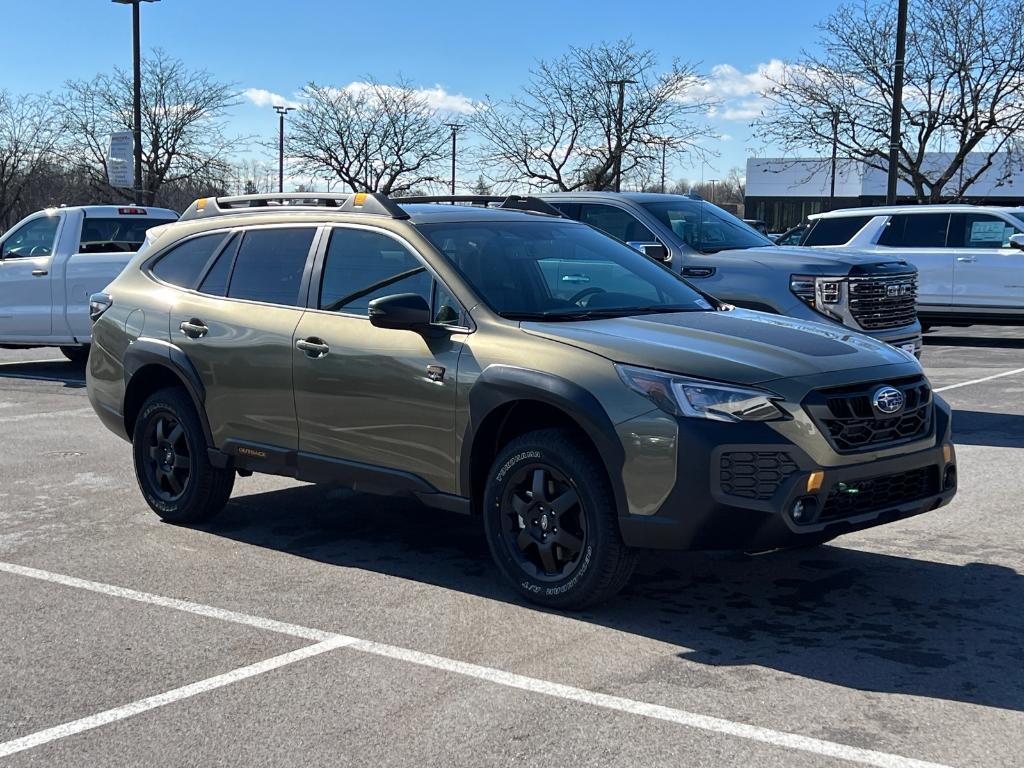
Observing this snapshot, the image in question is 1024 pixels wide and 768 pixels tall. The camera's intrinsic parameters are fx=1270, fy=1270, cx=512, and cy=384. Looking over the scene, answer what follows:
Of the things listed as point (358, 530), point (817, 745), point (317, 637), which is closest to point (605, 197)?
point (358, 530)

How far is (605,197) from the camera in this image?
39.7ft

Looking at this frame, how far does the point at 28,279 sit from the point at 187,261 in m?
8.72

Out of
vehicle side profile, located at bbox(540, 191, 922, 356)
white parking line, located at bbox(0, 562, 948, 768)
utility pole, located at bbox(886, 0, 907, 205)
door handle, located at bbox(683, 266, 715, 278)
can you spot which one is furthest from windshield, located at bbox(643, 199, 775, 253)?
utility pole, located at bbox(886, 0, 907, 205)

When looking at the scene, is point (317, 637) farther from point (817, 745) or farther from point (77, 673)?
point (817, 745)

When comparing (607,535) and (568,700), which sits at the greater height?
(607,535)

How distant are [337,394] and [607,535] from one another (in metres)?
1.69

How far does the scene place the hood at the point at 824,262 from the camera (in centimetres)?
1059

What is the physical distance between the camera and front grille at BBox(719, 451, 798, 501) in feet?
16.1

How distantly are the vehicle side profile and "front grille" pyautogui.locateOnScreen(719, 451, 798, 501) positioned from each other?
5.25 metres

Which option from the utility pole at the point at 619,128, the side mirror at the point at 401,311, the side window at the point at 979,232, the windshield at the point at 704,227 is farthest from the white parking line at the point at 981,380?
the utility pole at the point at 619,128

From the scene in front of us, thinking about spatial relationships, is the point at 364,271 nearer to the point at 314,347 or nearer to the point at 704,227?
the point at 314,347

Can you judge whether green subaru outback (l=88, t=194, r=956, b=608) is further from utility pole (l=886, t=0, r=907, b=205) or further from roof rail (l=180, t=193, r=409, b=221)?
utility pole (l=886, t=0, r=907, b=205)

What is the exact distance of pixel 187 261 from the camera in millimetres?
7348

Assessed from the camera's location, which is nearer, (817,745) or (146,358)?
(817,745)
